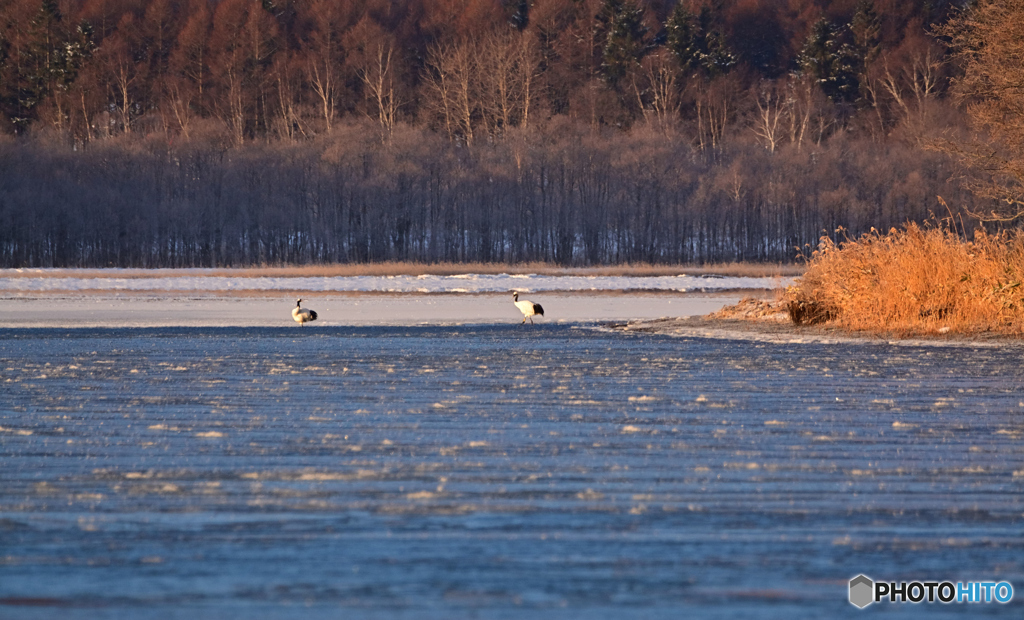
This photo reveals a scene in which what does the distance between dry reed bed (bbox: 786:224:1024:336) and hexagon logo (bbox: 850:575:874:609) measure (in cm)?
1500

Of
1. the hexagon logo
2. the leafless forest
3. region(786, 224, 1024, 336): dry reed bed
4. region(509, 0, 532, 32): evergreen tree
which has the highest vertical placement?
region(509, 0, 532, 32): evergreen tree

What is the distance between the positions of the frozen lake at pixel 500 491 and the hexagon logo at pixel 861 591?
0.25 feet

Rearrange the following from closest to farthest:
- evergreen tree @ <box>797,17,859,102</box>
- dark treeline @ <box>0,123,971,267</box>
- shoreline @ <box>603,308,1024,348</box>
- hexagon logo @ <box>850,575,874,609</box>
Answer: hexagon logo @ <box>850,575,874,609</box>, shoreline @ <box>603,308,1024,348</box>, dark treeline @ <box>0,123,971,267</box>, evergreen tree @ <box>797,17,859,102</box>

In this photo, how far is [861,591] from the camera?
5.42 m

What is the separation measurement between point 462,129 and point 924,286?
2365 inches

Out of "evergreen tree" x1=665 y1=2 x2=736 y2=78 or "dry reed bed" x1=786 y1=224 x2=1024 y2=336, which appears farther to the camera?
"evergreen tree" x1=665 y1=2 x2=736 y2=78

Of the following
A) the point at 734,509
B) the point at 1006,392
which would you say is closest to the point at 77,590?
the point at 734,509

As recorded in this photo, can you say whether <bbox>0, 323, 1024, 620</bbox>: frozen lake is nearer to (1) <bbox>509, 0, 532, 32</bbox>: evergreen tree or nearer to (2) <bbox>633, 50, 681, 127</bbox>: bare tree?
(2) <bbox>633, 50, 681, 127</bbox>: bare tree

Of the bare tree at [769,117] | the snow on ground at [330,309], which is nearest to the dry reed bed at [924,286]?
the snow on ground at [330,309]

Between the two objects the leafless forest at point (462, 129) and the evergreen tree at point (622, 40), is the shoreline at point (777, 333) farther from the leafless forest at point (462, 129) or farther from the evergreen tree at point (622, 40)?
the evergreen tree at point (622, 40)

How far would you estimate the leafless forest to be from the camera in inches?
2648

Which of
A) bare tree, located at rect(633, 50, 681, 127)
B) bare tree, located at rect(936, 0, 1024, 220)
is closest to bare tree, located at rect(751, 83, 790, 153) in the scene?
bare tree, located at rect(633, 50, 681, 127)

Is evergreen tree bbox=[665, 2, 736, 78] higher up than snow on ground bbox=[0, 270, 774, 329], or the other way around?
evergreen tree bbox=[665, 2, 736, 78]

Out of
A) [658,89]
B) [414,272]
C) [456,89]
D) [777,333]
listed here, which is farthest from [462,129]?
[777,333]
